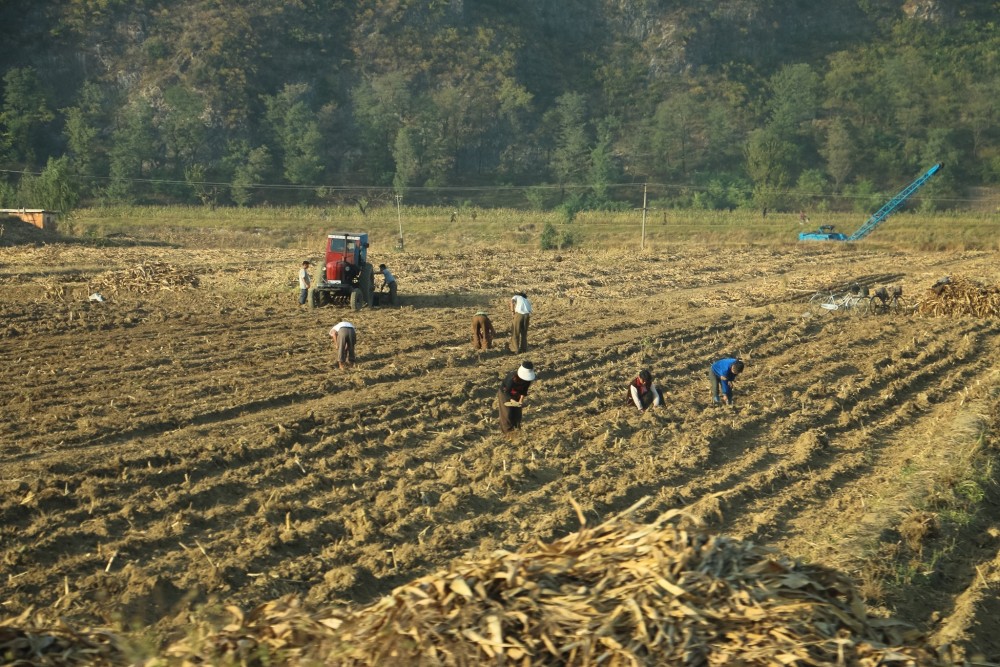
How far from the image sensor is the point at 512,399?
12.2 m

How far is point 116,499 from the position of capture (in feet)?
31.7

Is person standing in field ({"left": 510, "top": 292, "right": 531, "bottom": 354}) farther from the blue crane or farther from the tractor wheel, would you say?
the blue crane

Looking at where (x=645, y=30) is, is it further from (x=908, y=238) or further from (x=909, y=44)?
(x=908, y=238)

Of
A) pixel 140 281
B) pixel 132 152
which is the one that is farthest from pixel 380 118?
pixel 140 281

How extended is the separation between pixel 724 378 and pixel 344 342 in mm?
5374

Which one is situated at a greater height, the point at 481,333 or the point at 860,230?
the point at 860,230

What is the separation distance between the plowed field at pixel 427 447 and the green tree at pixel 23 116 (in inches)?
2123

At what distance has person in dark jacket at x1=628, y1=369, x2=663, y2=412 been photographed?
1323 cm

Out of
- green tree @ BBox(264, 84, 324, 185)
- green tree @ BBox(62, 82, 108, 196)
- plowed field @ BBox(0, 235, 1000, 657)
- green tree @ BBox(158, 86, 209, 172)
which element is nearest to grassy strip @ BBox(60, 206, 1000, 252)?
green tree @ BBox(264, 84, 324, 185)

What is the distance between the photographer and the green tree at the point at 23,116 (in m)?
70.6

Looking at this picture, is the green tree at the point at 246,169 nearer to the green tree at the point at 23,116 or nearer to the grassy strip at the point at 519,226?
the grassy strip at the point at 519,226

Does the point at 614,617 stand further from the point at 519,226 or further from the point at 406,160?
the point at 406,160

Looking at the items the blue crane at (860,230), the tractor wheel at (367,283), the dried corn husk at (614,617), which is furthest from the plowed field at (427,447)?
the blue crane at (860,230)

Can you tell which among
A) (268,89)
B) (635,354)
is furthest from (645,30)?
(635,354)
